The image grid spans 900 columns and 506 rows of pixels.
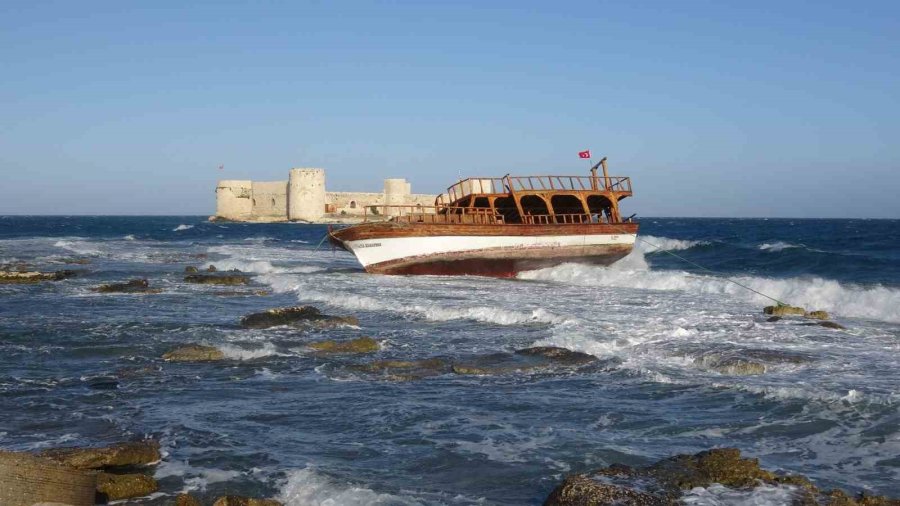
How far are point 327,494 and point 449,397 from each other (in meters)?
3.24

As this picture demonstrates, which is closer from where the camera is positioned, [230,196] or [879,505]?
[879,505]

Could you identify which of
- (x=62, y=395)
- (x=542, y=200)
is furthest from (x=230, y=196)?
(x=62, y=395)

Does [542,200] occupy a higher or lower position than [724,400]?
higher

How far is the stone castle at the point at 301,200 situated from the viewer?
84500 mm

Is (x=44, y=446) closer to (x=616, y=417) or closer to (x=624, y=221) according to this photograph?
(x=616, y=417)

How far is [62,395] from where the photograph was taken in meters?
→ 8.93

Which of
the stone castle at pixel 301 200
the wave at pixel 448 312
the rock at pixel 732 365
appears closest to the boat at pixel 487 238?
the wave at pixel 448 312

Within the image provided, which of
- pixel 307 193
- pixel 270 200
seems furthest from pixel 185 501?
pixel 270 200

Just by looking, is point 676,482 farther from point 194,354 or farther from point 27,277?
point 27,277

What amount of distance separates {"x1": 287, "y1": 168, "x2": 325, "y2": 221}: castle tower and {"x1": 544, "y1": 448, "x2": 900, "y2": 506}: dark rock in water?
263ft

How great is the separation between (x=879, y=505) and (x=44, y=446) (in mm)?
6359

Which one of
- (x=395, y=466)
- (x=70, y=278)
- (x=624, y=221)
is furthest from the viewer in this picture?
(x=624, y=221)

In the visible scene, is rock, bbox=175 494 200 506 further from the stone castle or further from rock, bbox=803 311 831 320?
the stone castle

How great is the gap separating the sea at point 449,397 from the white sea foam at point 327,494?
22mm
